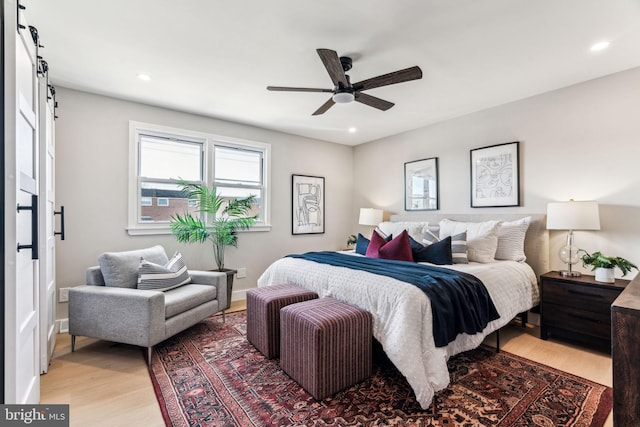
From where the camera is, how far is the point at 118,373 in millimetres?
2240

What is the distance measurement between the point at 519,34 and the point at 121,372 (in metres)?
3.89

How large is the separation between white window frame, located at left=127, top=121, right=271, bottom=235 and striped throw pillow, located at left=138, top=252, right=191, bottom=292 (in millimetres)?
760

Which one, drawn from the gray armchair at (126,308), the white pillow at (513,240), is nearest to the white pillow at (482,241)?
the white pillow at (513,240)

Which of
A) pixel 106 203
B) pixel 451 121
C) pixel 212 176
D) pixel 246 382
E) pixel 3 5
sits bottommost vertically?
pixel 246 382

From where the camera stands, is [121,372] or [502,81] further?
[502,81]

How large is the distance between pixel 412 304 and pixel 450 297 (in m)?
0.37

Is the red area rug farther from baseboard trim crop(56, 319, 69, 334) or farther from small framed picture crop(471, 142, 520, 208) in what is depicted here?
small framed picture crop(471, 142, 520, 208)

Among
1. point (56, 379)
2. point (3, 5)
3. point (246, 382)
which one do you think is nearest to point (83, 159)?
point (56, 379)

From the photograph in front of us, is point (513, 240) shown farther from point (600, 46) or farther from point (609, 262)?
point (600, 46)

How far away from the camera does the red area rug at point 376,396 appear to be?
1725 mm

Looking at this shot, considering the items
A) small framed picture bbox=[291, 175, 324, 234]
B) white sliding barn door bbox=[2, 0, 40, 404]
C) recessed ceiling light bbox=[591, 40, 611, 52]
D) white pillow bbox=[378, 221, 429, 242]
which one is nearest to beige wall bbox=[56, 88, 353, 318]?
small framed picture bbox=[291, 175, 324, 234]

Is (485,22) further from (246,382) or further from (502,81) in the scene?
(246,382)

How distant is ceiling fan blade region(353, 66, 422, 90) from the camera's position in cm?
214

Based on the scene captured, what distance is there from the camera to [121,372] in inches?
88.9
